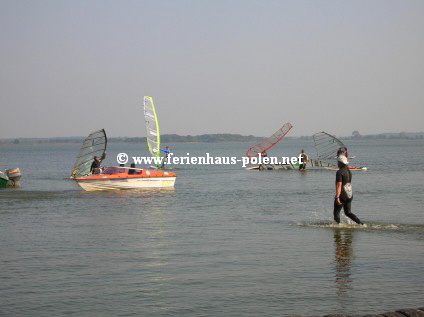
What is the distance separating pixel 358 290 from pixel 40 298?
4829 mm

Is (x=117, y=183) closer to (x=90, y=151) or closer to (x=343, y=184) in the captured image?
(x=90, y=151)

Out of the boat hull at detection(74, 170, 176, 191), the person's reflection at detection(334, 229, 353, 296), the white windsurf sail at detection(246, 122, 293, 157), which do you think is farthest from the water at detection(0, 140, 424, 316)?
the white windsurf sail at detection(246, 122, 293, 157)

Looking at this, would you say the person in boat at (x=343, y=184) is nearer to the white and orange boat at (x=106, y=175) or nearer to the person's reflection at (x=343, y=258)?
the person's reflection at (x=343, y=258)

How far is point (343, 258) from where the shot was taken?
1352 cm

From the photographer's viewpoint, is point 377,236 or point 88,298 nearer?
point 88,298

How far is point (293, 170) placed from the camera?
172 ft

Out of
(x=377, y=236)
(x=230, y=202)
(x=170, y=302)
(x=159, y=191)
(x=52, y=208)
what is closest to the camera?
(x=170, y=302)

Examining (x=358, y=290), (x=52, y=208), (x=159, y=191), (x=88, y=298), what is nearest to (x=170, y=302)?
(x=88, y=298)

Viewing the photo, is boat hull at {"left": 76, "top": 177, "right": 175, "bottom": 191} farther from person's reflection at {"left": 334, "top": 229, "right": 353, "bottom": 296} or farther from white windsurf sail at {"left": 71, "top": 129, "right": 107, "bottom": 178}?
person's reflection at {"left": 334, "top": 229, "right": 353, "bottom": 296}

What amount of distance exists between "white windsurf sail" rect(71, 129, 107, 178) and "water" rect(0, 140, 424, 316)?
288 inches

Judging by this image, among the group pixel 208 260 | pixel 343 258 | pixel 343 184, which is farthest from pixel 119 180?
pixel 343 258

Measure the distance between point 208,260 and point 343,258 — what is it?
259cm

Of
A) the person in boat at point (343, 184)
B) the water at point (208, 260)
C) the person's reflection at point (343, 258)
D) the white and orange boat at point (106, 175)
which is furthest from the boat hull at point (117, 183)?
the person in boat at point (343, 184)

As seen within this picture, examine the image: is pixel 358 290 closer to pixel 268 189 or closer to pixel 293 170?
pixel 268 189
